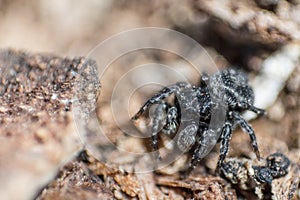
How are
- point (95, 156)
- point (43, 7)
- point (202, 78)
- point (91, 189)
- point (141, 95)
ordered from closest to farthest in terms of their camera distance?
point (91, 189), point (95, 156), point (202, 78), point (141, 95), point (43, 7)

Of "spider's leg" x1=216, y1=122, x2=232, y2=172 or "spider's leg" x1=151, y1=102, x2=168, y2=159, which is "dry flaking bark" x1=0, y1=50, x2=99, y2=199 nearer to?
"spider's leg" x1=151, y1=102, x2=168, y2=159

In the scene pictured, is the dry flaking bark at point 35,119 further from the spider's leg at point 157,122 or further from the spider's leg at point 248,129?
the spider's leg at point 248,129

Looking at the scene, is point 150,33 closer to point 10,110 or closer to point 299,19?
point 299,19

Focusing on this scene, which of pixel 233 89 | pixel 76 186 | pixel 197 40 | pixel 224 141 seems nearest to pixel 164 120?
pixel 224 141

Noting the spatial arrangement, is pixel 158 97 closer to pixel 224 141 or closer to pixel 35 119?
pixel 224 141

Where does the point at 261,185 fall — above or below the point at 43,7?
below

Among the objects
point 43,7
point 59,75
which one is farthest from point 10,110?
point 43,7

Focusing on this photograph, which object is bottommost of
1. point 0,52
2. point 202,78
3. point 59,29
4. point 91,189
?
point 91,189

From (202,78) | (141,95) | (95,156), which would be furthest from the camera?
(141,95)
